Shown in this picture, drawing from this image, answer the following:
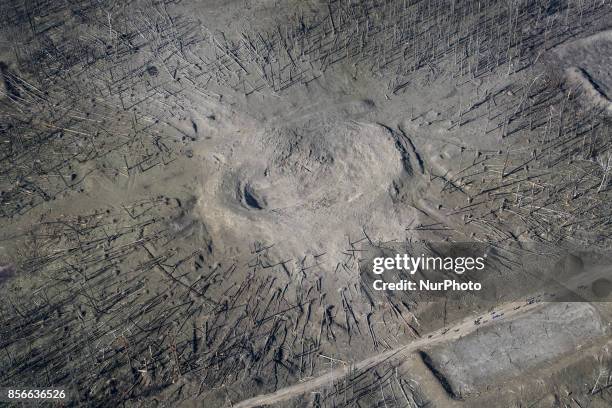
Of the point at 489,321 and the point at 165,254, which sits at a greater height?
the point at 165,254

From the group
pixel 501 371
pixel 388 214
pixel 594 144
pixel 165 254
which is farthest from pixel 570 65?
pixel 165 254

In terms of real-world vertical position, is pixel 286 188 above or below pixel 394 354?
above

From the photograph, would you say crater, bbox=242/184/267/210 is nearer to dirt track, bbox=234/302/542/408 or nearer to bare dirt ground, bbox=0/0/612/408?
bare dirt ground, bbox=0/0/612/408

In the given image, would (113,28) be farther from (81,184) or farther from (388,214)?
(388,214)

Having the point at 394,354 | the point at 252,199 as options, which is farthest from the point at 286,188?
the point at 394,354

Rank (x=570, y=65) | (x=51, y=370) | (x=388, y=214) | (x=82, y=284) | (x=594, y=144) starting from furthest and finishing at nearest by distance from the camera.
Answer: (x=570, y=65) → (x=594, y=144) → (x=388, y=214) → (x=82, y=284) → (x=51, y=370)

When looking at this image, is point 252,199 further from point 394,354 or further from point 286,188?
point 394,354

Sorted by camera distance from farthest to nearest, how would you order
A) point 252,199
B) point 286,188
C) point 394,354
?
point 286,188 → point 252,199 → point 394,354

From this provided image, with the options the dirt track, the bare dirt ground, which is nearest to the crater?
the bare dirt ground

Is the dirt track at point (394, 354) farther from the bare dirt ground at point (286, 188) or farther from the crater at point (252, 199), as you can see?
the crater at point (252, 199)
